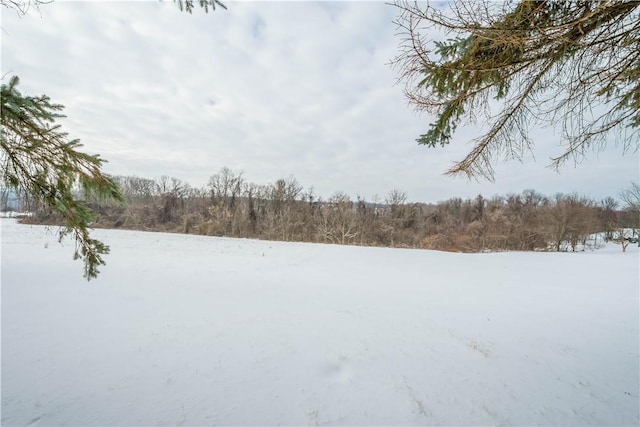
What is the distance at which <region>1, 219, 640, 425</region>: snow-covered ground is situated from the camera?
283 cm

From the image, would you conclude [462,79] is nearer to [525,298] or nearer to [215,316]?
[215,316]

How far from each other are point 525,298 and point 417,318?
4.24m

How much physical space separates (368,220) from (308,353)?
28967 mm

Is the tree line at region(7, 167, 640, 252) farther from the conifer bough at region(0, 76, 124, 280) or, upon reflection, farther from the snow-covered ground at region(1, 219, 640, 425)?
the conifer bough at region(0, 76, 124, 280)

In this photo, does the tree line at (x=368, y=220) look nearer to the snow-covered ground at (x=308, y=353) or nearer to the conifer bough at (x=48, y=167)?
the snow-covered ground at (x=308, y=353)

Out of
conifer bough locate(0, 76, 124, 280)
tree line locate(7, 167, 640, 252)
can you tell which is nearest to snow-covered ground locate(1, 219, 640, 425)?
conifer bough locate(0, 76, 124, 280)

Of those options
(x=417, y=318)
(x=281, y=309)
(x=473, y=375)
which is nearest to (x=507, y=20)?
(x=473, y=375)

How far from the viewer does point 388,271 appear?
11.1m

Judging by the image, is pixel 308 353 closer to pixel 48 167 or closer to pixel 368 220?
pixel 48 167

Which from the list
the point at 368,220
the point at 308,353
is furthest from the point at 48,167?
the point at 368,220

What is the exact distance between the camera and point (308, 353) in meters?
3.98

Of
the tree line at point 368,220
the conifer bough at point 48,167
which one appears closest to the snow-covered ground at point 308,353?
the conifer bough at point 48,167

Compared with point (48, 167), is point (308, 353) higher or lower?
lower

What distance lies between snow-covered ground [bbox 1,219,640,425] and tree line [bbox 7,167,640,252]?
19206 mm
